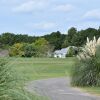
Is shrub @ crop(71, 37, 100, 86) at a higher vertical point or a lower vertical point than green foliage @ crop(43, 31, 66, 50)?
lower

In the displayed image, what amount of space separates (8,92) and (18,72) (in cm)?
73

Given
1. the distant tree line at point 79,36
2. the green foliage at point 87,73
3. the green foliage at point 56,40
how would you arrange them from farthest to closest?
the green foliage at point 56,40 → the distant tree line at point 79,36 → the green foliage at point 87,73

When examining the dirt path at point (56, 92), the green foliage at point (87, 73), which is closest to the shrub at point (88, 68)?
the green foliage at point (87, 73)

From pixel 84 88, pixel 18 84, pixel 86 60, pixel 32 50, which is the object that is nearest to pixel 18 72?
pixel 18 84

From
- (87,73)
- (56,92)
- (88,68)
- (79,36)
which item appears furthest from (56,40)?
(56,92)

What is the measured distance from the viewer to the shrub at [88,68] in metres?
26.4

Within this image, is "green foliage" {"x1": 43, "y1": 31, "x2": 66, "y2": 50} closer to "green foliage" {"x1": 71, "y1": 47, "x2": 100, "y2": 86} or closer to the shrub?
the shrub

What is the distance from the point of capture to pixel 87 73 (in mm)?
26359

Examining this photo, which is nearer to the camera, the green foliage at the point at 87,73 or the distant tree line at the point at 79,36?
the green foliage at the point at 87,73

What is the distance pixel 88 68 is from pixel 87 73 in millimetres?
330

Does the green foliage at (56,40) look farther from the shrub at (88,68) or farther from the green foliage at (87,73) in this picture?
the green foliage at (87,73)

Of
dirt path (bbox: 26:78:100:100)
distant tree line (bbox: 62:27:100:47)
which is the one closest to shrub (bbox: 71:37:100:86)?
Answer: dirt path (bbox: 26:78:100:100)

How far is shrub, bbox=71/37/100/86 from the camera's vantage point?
26.4 metres

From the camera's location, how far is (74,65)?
2728 cm
